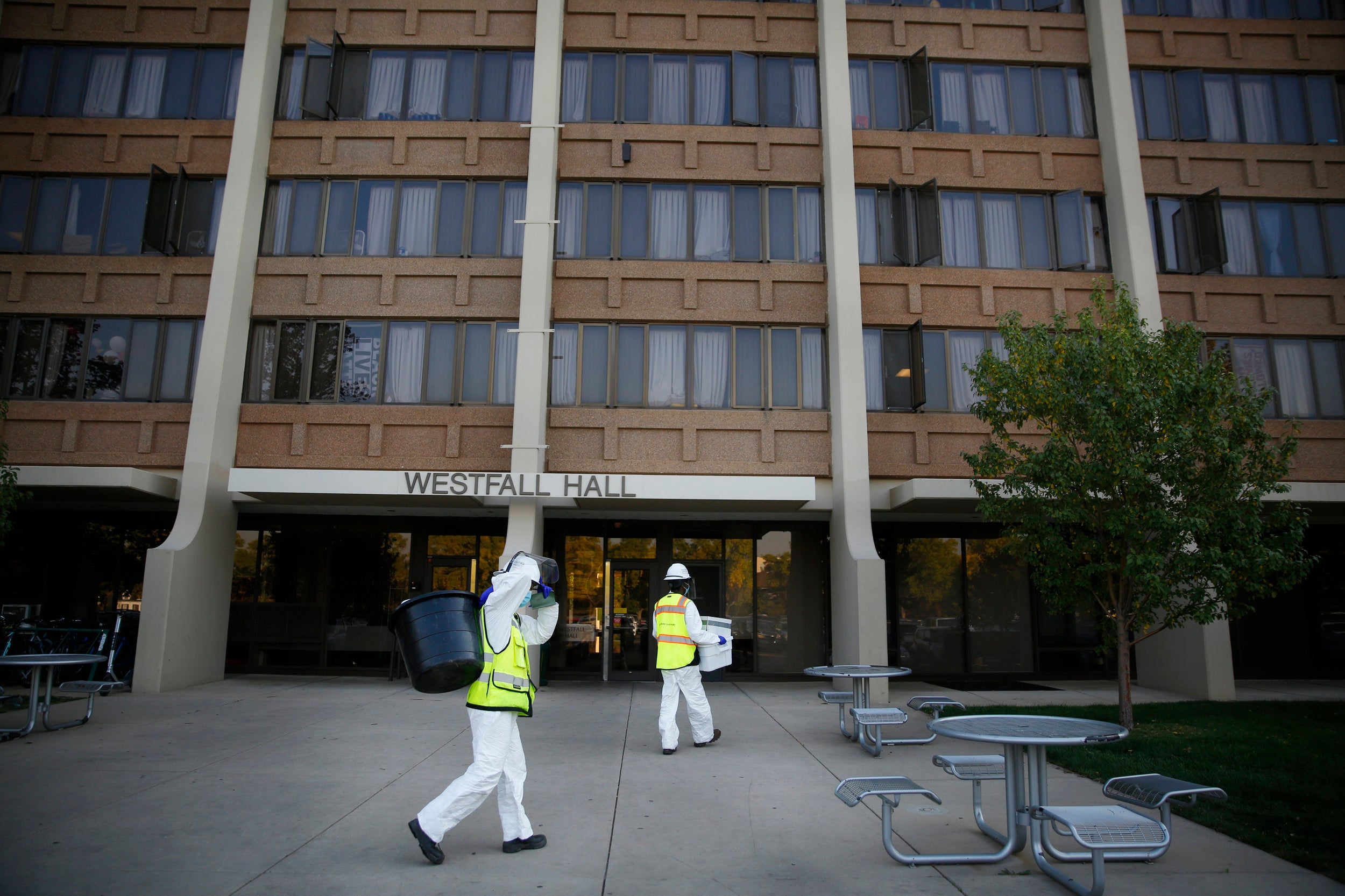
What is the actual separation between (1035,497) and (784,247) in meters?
7.78

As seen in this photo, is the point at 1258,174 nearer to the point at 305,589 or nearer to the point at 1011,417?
the point at 1011,417

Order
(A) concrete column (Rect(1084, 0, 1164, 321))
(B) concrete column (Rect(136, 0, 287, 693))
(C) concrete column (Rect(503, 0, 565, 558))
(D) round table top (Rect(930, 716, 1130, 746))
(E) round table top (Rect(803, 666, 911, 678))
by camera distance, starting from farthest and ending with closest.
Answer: (A) concrete column (Rect(1084, 0, 1164, 321))
(C) concrete column (Rect(503, 0, 565, 558))
(B) concrete column (Rect(136, 0, 287, 693))
(E) round table top (Rect(803, 666, 911, 678))
(D) round table top (Rect(930, 716, 1130, 746))

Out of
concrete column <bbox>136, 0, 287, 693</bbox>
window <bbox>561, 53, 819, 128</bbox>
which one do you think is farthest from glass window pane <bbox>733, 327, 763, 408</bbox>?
concrete column <bbox>136, 0, 287, 693</bbox>

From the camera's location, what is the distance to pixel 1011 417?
1143 cm

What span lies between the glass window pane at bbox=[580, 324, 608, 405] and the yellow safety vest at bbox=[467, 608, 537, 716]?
10.4 m

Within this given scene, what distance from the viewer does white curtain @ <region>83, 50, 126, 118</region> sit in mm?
17000

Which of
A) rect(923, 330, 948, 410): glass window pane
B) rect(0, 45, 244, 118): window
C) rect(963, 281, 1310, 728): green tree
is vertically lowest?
rect(963, 281, 1310, 728): green tree

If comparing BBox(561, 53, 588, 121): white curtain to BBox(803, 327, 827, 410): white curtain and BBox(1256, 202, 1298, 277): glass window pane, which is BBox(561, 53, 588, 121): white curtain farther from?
BBox(1256, 202, 1298, 277): glass window pane

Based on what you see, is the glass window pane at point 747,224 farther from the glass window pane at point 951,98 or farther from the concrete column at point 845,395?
the glass window pane at point 951,98

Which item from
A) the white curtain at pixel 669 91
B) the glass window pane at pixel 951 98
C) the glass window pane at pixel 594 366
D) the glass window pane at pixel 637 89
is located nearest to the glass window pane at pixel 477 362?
the glass window pane at pixel 594 366

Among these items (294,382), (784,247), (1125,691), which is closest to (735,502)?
(784,247)

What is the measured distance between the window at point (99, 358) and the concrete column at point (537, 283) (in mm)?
6392

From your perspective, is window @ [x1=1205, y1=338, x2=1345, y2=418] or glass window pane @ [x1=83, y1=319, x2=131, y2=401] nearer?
glass window pane @ [x1=83, y1=319, x2=131, y2=401]

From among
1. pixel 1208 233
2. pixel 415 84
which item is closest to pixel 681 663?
pixel 415 84
